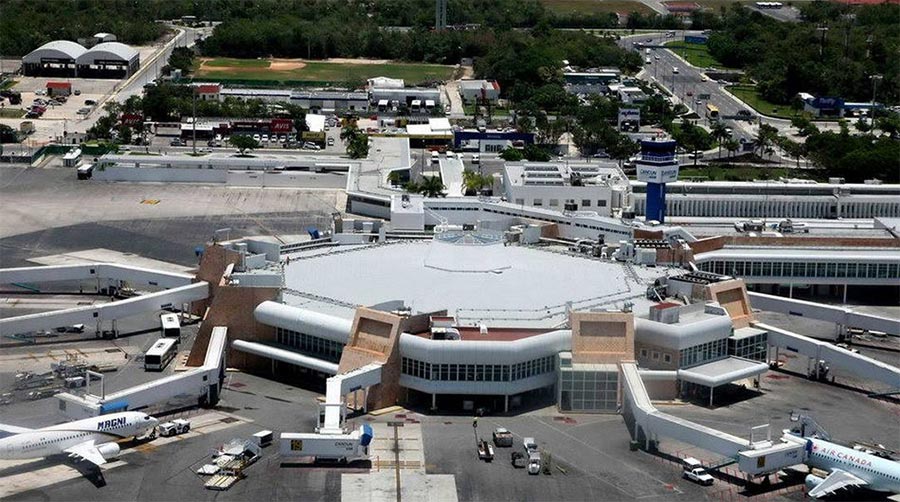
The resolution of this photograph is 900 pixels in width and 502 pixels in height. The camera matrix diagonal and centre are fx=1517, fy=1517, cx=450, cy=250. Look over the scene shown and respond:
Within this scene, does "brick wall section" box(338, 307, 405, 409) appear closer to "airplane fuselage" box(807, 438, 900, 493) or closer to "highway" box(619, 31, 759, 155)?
"airplane fuselage" box(807, 438, 900, 493)

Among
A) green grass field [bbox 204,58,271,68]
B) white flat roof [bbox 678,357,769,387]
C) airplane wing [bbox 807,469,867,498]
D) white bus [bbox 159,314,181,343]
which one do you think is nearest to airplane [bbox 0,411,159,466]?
white bus [bbox 159,314,181,343]

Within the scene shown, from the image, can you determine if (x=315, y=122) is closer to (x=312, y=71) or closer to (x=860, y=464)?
(x=312, y=71)

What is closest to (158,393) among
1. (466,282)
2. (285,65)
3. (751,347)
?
(466,282)

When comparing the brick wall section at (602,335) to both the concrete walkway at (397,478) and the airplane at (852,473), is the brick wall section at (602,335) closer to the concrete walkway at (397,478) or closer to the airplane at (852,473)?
the concrete walkway at (397,478)

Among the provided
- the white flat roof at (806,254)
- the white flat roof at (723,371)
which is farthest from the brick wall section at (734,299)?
the white flat roof at (806,254)

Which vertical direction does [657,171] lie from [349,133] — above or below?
above
